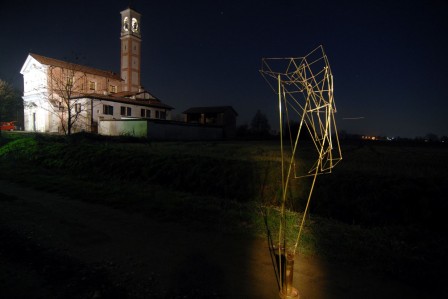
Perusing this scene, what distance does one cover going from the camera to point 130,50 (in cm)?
5678

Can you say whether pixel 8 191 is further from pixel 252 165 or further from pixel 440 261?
pixel 440 261

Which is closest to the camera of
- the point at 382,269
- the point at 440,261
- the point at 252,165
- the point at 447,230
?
the point at 382,269

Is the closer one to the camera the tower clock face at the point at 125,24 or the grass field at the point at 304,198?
the grass field at the point at 304,198

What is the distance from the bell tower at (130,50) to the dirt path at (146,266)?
177 feet

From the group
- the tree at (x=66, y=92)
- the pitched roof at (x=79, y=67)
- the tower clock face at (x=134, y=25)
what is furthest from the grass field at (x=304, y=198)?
the tower clock face at (x=134, y=25)

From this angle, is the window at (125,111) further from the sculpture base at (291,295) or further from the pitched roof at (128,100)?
the sculpture base at (291,295)

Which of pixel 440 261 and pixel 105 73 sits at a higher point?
pixel 105 73

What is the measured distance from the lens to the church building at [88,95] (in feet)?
121

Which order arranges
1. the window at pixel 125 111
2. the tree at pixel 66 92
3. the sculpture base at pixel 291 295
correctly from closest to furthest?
the sculpture base at pixel 291 295, the tree at pixel 66 92, the window at pixel 125 111

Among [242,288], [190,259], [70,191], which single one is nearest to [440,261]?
[242,288]

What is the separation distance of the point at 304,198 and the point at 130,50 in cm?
5809

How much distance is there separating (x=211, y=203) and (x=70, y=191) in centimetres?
478

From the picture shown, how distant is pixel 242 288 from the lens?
11.7ft

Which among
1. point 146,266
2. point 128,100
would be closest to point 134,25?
point 128,100
